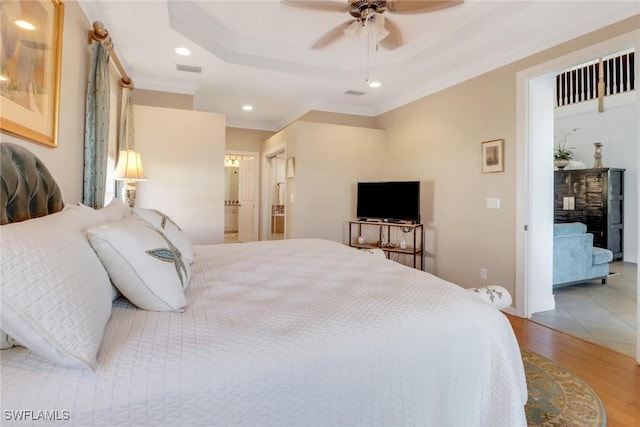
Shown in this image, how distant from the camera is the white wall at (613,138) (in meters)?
5.72

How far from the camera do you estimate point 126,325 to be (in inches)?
39.8

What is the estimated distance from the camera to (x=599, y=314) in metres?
3.20

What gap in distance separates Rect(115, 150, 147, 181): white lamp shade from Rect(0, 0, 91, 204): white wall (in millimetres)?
665

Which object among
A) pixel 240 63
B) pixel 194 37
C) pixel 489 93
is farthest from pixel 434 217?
pixel 194 37

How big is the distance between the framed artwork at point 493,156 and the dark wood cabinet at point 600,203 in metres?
3.51

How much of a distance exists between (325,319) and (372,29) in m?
2.40

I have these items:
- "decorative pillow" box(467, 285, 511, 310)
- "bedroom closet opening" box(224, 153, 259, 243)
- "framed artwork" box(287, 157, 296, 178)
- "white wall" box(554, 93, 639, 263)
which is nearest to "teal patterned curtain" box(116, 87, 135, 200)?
"framed artwork" box(287, 157, 296, 178)

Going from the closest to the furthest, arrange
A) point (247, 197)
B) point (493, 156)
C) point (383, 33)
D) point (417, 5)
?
point (417, 5) → point (383, 33) → point (493, 156) → point (247, 197)

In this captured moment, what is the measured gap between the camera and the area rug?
1646 millimetres

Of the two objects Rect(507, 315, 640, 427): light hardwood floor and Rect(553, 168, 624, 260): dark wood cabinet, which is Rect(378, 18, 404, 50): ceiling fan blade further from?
Rect(553, 168, 624, 260): dark wood cabinet

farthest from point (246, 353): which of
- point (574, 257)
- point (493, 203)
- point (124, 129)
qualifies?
point (574, 257)

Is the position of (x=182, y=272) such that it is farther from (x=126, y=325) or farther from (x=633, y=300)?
(x=633, y=300)

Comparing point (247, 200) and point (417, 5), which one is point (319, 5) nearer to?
point (417, 5)

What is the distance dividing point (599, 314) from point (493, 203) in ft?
4.87
